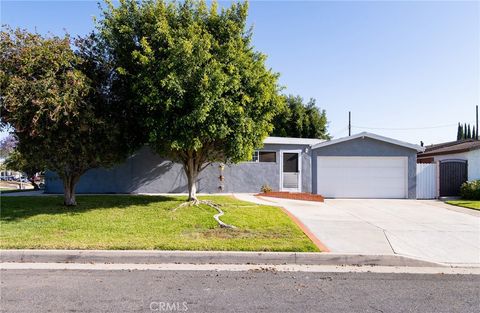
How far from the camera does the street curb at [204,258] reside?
6.75 metres

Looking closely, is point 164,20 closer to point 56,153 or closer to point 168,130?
point 168,130

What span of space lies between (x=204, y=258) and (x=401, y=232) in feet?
17.5

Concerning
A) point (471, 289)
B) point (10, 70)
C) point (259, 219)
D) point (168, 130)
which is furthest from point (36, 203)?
point (471, 289)

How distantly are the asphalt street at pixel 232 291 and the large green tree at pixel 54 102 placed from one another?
16.2 feet

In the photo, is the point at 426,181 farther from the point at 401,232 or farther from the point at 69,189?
the point at 69,189

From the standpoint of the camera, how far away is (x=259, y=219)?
10008 millimetres

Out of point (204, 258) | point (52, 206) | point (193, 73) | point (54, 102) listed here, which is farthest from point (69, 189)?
point (204, 258)

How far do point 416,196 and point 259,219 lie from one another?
12301mm

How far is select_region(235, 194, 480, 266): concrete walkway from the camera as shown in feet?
24.3

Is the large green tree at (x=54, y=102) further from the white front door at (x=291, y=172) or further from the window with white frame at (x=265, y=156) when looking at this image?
the white front door at (x=291, y=172)

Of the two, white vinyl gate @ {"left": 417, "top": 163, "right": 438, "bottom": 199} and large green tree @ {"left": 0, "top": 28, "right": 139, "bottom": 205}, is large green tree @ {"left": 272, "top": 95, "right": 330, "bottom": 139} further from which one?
large green tree @ {"left": 0, "top": 28, "right": 139, "bottom": 205}

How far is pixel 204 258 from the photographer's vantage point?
677cm

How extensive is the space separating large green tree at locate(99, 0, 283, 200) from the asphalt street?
5.08 m

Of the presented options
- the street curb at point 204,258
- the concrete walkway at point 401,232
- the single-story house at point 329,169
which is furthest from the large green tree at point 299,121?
the street curb at point 204,258
